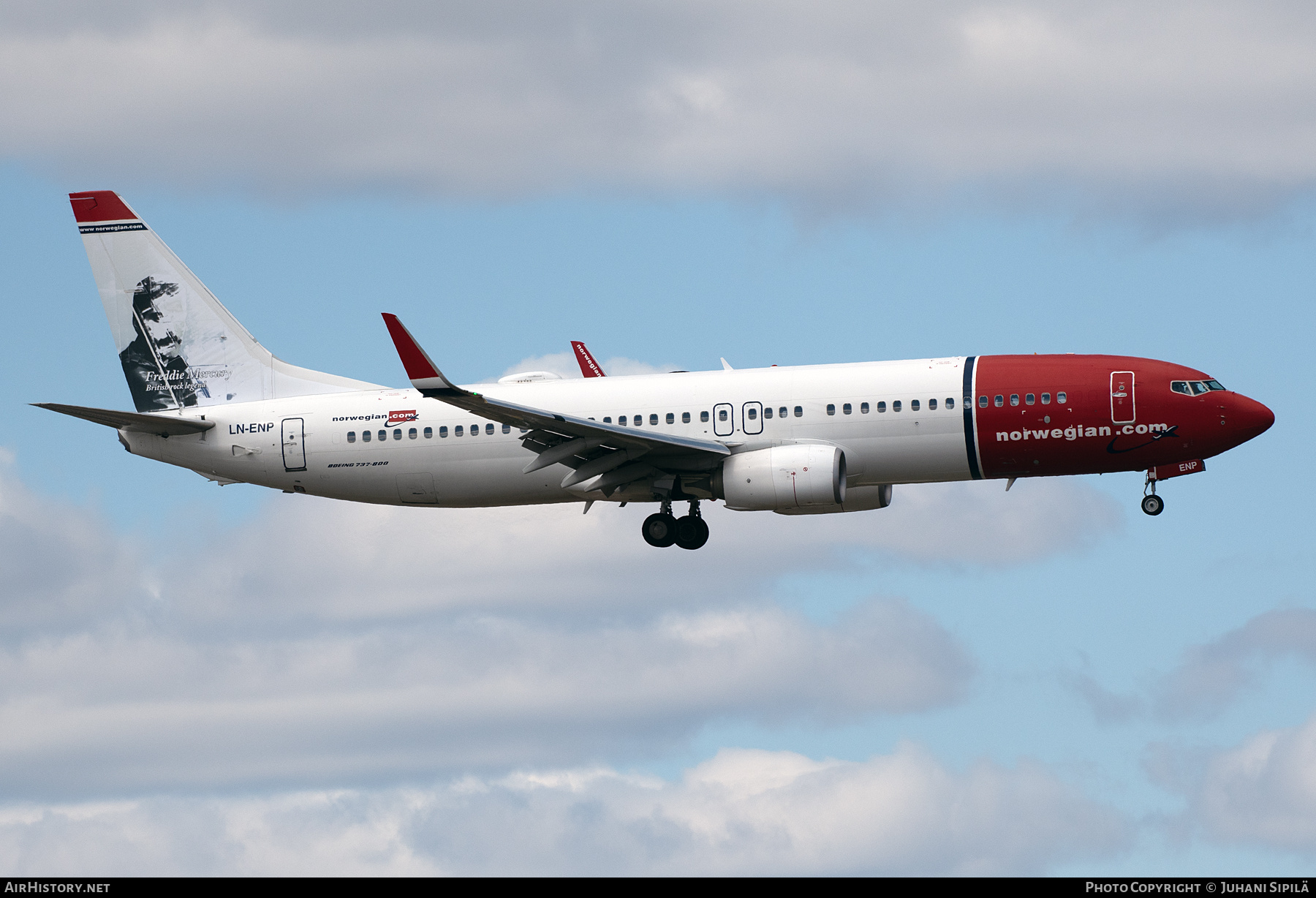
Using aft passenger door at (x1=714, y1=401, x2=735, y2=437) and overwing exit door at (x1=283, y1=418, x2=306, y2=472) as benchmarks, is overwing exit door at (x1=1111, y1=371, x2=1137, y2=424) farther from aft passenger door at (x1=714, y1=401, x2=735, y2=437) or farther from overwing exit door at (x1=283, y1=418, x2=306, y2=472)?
overwing exit door at (x1=283, y1=418, x2=306, y2=472)

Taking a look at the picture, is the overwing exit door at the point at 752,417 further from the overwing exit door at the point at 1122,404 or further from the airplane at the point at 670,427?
the overwing exit door at the point at 1122,404

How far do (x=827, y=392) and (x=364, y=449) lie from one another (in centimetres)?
1520

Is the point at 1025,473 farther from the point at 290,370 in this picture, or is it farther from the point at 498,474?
the point at 290,370

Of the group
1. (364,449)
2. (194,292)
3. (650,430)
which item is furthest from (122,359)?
(650,430)

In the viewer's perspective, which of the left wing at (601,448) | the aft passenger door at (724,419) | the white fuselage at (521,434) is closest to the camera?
the left wing at (601,448)

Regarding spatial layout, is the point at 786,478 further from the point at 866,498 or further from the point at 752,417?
the point at 866,498

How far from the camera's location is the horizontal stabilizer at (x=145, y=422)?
182ft

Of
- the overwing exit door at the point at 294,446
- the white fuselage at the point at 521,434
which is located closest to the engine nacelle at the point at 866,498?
the white fuselage at the point at 521,434

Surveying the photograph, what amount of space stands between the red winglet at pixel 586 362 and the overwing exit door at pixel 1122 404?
60.9 feet

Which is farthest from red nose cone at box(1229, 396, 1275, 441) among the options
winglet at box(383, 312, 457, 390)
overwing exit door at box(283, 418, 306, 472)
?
overwing exit door at box(283, 418, 306, 472)

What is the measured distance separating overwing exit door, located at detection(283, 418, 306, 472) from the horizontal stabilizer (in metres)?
2.74

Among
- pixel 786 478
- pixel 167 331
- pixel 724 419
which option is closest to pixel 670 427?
pixel 724 419

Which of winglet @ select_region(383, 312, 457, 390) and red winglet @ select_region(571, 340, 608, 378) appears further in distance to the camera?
red winglet @ select_region(571, 340, 608, 378)

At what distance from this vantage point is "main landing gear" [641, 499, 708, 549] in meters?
55.7
